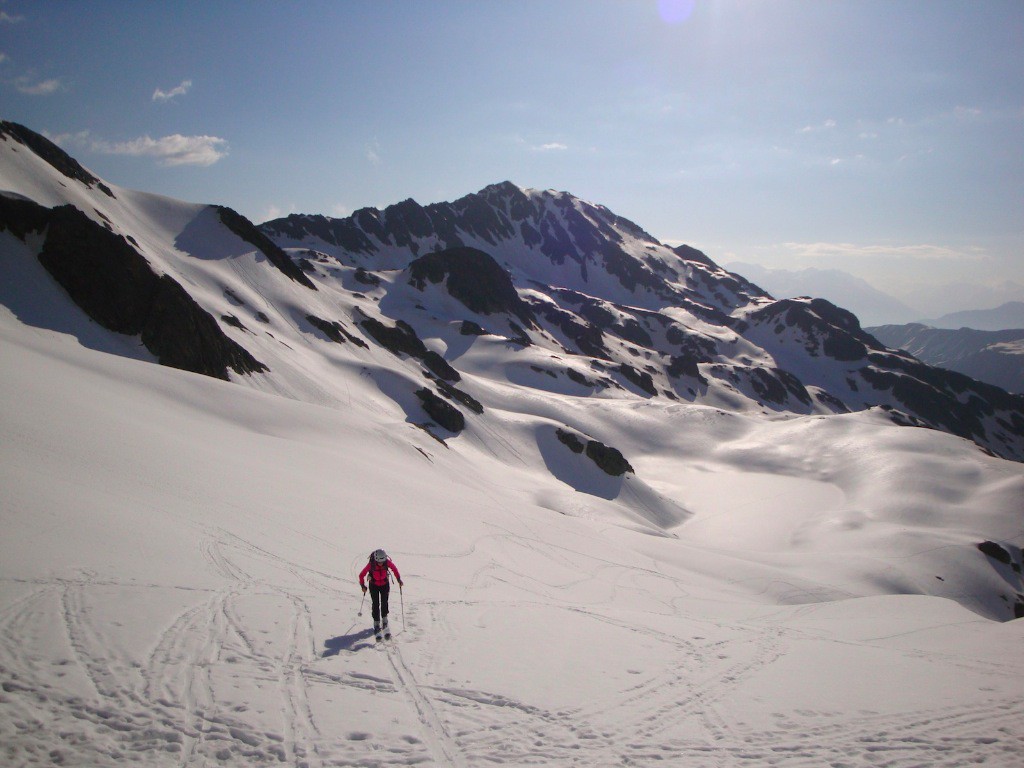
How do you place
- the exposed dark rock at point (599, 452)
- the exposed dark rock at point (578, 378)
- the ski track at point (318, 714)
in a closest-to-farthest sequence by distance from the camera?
1. the ski track at point (318, 714)
2. the exposed dark rock at point (599, 452)
3. the exposed dark rock at point (578, 378)

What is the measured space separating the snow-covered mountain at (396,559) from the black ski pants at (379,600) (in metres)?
0.48

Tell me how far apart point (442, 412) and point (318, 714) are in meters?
47.6

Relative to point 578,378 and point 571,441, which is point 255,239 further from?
point 578,378

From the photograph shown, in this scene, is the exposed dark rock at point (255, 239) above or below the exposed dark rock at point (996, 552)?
above

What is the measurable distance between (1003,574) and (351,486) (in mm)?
51490

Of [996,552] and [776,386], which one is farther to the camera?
[776,386]

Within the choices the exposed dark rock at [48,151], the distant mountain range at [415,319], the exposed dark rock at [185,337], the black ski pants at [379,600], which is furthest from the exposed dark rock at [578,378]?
the black ski pants at [379,600]

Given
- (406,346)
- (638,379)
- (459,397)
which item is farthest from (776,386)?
(459,397)

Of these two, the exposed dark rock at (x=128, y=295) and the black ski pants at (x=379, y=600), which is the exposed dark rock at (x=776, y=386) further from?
the black ski pants at (x=379, y=600)

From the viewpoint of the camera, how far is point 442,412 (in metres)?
54.8

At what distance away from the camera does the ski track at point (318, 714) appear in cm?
650

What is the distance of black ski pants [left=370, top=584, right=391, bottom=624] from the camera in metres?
10.5

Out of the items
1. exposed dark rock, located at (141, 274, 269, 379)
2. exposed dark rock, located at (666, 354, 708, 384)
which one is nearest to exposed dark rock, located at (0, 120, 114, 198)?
exposed dark rock, located at (141, 274, 269, 379)

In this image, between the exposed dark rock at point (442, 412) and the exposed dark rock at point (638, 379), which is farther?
the exposed dark rock at point (638, 379)
